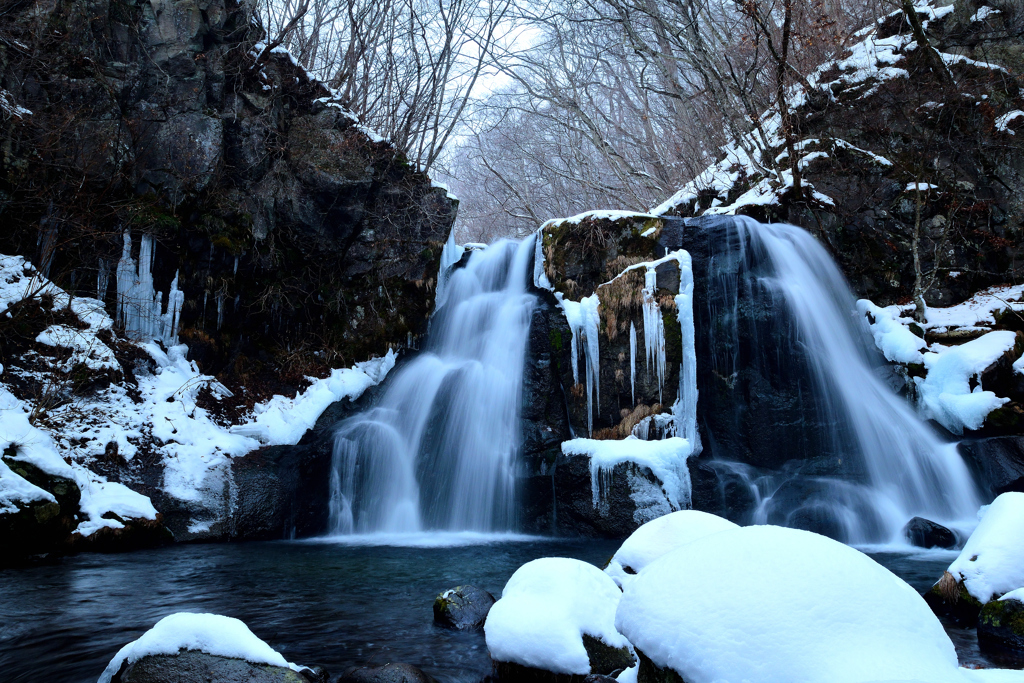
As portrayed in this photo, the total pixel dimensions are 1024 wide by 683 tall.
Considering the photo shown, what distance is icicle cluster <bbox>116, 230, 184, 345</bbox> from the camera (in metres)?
8.16

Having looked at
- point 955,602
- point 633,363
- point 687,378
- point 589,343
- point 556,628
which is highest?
point 589,343

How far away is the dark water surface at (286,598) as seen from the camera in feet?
11.4

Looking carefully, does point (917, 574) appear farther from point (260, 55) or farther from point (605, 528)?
point (260, 55)

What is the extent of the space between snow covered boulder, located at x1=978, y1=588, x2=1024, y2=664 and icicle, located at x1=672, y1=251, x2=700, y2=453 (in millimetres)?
3608

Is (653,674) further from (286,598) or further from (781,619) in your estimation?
(286,598)

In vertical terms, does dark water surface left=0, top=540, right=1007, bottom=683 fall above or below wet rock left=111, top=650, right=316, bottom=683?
below

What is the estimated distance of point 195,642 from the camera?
2.62 meters

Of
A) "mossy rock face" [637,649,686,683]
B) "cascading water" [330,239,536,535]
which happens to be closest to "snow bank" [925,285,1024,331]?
"cascading water" [330,239,536,535]

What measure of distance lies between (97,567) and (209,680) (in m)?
3.76

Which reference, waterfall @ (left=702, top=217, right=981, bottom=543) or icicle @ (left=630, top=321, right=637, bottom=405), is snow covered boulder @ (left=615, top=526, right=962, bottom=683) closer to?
waterfall @ (left=702, top=217, right=981, bottom=543)

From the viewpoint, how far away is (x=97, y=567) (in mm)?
5344

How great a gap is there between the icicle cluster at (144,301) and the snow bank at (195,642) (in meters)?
6.63

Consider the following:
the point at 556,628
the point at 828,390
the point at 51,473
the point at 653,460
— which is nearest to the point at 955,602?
the point at 556,628

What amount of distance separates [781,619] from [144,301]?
28.7 ft
